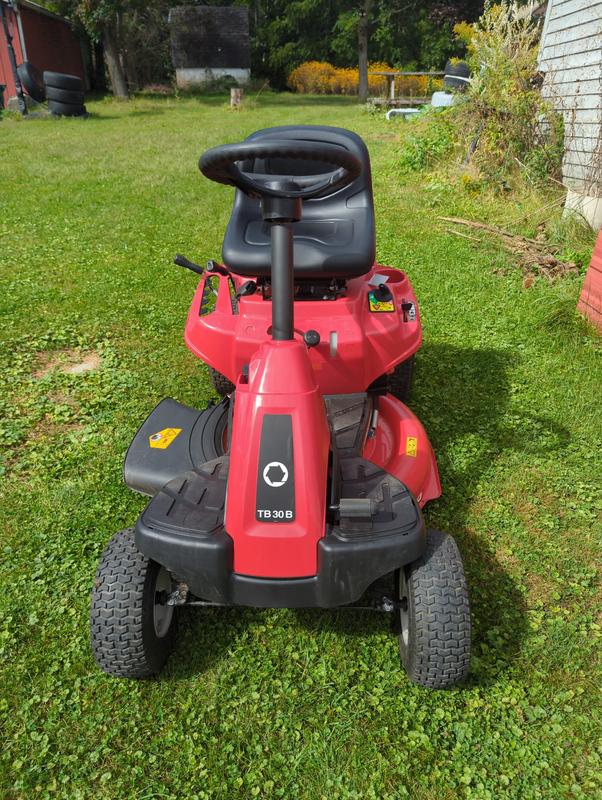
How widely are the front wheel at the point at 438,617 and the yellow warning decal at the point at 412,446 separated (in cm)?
57

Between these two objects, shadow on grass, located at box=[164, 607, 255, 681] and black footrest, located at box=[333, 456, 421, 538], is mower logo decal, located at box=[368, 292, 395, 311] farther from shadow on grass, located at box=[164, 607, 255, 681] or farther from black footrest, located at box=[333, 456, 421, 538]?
shadow on grass, located at box=[164, 607, 255, 681]

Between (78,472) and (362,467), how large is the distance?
146 cm

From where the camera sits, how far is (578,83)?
616cm

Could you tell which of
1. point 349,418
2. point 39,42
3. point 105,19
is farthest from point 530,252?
point 39,42

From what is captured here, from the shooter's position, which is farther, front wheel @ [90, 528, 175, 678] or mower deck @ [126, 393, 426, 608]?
front wheel @ [90, 528, 175, 678]

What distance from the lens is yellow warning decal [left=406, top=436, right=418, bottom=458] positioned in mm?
2404

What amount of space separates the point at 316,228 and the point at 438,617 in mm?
1692

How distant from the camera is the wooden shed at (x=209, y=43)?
1060 inches

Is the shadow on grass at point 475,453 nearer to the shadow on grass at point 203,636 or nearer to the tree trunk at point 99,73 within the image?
the shadow on grass at point 203,636

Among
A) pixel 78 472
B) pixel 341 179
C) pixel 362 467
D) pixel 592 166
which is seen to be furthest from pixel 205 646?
pixel 592 166

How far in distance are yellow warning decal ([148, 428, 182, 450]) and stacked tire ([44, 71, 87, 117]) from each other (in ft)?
49.4

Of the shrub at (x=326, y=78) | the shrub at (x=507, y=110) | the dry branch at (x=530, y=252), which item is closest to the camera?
the dry branch at (x=530, y=252)

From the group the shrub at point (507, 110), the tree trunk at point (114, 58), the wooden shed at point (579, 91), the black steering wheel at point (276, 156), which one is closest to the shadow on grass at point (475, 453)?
the black steering wheel at point (276, 156)

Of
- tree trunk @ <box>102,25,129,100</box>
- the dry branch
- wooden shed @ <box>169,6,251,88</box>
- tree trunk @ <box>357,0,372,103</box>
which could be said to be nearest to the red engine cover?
the dry branch
